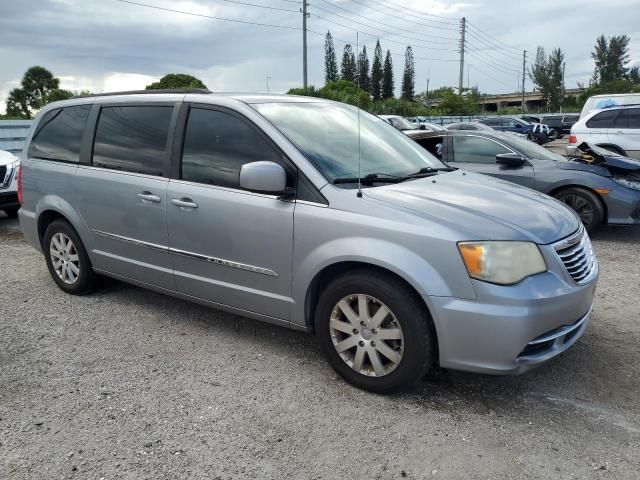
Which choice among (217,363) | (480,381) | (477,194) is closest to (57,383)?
(217,363)

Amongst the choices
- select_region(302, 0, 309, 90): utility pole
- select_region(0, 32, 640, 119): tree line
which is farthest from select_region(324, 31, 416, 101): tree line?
select_region(302, 0, 309, 90): utility pole

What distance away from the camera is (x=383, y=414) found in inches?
118

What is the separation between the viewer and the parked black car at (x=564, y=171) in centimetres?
697

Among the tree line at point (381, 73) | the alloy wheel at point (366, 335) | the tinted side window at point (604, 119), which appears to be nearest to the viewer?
the alloy wheel at point (366, 335)

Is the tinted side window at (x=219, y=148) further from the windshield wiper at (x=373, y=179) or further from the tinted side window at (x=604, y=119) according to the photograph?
the tinted side window at (x=604, y=119)

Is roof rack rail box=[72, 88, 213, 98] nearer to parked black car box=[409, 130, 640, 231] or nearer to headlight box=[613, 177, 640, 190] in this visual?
parked black car box=[409, 130, 640, 231]

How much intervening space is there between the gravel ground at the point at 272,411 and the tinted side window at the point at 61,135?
1490 millimetres

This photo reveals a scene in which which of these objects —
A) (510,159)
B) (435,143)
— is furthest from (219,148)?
(435,143)

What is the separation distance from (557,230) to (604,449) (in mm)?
1167

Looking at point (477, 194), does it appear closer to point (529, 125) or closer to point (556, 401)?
point (556, 401)

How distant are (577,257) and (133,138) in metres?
3.25

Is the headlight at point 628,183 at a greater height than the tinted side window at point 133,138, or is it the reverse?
the tinted side window at point 133,138

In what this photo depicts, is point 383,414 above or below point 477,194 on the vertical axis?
below

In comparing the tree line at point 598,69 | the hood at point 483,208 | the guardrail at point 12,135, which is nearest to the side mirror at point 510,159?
the hood at point 483,208
